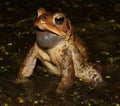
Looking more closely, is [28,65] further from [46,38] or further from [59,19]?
[59,19]

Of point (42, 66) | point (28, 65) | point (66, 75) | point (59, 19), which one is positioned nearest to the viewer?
point (59, 19)

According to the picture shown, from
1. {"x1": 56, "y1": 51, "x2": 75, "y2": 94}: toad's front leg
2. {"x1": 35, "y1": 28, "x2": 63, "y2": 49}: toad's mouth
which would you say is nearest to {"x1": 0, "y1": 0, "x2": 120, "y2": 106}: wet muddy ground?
{"x1": 56, "y1": 51, "x2": 75, "y2": 94}: toad's front leg

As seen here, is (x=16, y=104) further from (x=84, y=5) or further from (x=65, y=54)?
(x=84, y=5)

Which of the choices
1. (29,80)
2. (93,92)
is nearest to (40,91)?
(29,80)

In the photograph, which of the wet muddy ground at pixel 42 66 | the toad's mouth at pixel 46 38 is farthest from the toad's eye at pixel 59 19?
the wet muddy ground at pixel 42 66

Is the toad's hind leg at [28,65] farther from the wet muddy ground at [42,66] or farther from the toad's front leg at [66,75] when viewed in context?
the toad's front leg at [66,75]

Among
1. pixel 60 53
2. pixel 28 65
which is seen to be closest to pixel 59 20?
pixel 60 53
